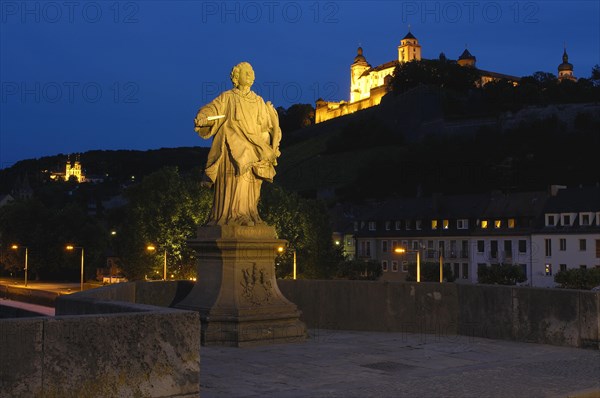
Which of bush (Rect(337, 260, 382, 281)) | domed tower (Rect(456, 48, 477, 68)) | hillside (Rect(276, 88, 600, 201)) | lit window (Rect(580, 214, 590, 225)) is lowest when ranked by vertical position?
bush (Rect(337, 260, 382, 281))

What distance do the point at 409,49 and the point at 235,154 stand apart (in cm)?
18398

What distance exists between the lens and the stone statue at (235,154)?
11539mm

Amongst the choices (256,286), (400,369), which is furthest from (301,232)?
(400,369)

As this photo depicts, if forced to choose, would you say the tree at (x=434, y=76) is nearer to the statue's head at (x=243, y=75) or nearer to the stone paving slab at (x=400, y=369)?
the statue's head at (x=243, y=75)

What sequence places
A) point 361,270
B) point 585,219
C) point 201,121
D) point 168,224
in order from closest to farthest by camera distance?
point 201,121
point 168,224
point 585,219
point 361,270

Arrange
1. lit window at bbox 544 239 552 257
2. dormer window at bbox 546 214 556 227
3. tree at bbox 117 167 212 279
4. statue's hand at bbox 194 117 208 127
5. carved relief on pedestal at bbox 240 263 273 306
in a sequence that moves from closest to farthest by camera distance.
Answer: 1. carved relief on pedestal at bbox 240 263 273 306
2. statue's hand at bbox 194 117 208 127
3. tree at bbox 117 167 212 279
4. lit window at bbox 544 239 552 257
5. dormer window at bbox 546 214 556 227

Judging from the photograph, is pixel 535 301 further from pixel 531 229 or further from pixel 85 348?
pixel 531 229

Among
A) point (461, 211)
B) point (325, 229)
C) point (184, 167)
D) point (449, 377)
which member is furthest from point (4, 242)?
point (184, 167)

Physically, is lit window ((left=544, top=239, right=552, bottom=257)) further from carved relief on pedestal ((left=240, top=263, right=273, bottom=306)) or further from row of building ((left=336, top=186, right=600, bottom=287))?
carved relief on pedestal ((left=240, top=263, right=273, bottom=306))

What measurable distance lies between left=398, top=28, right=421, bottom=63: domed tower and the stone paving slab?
183754mm

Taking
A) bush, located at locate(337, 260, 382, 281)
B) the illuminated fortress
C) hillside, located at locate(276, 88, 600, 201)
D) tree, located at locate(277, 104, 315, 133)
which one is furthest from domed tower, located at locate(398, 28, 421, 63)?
bush, located at locate(337, 260, 382, 281)

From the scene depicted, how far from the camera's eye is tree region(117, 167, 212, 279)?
44.3 meters

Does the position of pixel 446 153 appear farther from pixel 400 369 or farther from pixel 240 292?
pixel 400 369

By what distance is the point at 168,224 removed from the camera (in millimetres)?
44812
